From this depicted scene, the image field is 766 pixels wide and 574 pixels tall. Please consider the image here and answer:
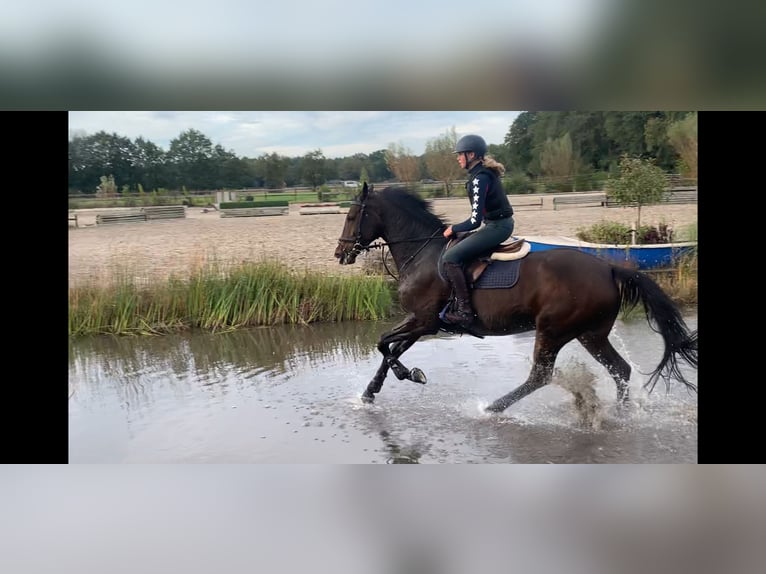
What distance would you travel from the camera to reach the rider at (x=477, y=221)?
16.7 feet

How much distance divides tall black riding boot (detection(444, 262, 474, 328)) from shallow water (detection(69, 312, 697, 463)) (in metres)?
0.73

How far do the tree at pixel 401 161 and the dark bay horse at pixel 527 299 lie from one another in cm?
47

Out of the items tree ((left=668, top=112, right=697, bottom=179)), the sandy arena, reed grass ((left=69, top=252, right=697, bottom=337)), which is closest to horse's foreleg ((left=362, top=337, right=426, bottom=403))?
reed grass ((left=69, top=252, right=697, bottom=337))

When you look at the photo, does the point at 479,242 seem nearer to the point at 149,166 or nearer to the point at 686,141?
the point at 686,141

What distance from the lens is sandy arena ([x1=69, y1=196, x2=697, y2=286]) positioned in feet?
18.9

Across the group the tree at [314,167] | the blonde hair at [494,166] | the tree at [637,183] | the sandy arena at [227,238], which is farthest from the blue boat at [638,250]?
the tree at [314,167]

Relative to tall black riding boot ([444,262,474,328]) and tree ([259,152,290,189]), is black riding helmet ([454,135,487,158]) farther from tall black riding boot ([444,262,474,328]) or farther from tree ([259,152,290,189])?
tree ([259,152,290,189])

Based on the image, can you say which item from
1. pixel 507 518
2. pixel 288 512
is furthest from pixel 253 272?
pixel 507 518

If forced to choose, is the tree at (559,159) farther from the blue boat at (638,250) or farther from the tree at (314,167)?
the tree at (314,167)

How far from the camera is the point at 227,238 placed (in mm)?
6004
